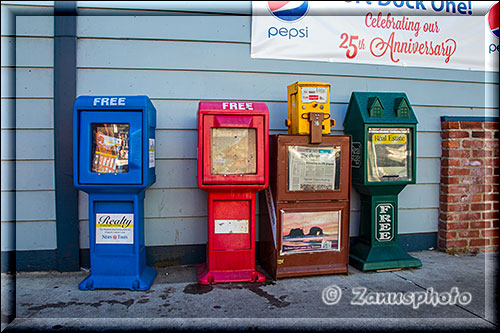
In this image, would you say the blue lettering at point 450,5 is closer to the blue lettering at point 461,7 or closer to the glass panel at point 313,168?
the blue lettering at point 461,7

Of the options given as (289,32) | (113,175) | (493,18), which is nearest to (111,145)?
(113,175)

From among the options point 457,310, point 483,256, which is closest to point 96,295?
point 457,310

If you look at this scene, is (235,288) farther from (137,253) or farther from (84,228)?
(84,228)

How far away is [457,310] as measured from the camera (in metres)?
3.18

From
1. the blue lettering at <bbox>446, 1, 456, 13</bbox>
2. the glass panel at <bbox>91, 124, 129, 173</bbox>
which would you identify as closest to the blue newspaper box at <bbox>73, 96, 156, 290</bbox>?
the glass panel at <bbox>91, 124, 129, 173</bbox>

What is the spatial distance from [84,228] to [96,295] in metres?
0.91

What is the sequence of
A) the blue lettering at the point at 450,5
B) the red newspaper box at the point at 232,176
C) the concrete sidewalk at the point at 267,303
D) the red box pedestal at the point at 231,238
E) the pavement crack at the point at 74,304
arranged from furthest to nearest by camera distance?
1. the blue lettering at the point at 450,5
2. the red box pedestal at the point at 231,238
3. the red newspaper box at the point at 232,176
4. the pavement crack at the point at 74,304
5. the concrete sidewalk at the point at 267,303

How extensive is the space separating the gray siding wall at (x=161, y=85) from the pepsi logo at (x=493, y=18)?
149 centimetres

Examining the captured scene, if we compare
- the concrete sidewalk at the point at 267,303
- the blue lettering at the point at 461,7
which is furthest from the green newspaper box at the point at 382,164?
the blue lettering at the point at 461,7

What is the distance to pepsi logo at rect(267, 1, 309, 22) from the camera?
4303 mm

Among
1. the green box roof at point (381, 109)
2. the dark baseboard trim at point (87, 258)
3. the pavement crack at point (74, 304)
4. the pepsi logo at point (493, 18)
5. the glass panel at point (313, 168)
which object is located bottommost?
the pavement crack at point (74, 304)

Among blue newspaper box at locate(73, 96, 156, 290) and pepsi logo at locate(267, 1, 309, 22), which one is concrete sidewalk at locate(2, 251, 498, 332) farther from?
pepsi logo at locate(267, 1, 309, 22)

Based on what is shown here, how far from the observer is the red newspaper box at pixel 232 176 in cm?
354

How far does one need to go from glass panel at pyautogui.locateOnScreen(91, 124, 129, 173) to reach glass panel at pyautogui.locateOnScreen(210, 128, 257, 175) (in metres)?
0.79
